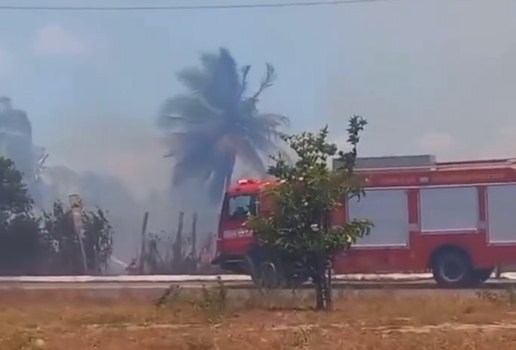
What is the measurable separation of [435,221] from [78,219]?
13449 mm

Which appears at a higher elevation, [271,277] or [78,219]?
[78,219]

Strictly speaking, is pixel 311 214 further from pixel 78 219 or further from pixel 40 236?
pixel 40 236

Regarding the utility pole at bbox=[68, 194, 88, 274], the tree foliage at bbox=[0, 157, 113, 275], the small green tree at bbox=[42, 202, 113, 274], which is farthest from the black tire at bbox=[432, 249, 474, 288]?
the utility pole at bbox=[68, 194, 88, 274]

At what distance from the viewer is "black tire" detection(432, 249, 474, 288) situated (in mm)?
26797

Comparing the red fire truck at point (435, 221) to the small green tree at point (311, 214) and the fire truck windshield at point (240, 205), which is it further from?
the small green tree at point (311, 214)

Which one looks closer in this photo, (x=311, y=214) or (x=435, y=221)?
Result: (x=311, y=214)

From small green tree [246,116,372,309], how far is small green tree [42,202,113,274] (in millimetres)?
18479

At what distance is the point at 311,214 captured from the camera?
1808cm

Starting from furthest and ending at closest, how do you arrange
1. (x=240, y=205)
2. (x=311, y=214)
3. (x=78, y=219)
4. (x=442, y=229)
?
(x=78, y=219) < (x=240, y=205) < (x=442, y=229) < (x=311, y=214)

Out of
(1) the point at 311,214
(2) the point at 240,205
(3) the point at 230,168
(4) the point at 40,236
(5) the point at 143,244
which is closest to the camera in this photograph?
(1) the point at 311,214

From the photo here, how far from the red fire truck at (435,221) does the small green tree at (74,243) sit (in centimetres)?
938

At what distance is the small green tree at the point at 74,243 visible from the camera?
3638cm

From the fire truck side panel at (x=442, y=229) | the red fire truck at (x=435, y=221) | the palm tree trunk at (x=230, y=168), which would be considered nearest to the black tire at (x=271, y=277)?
the red fire truck at (x=435, y=221)

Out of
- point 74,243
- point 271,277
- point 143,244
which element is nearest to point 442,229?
point 271,277
